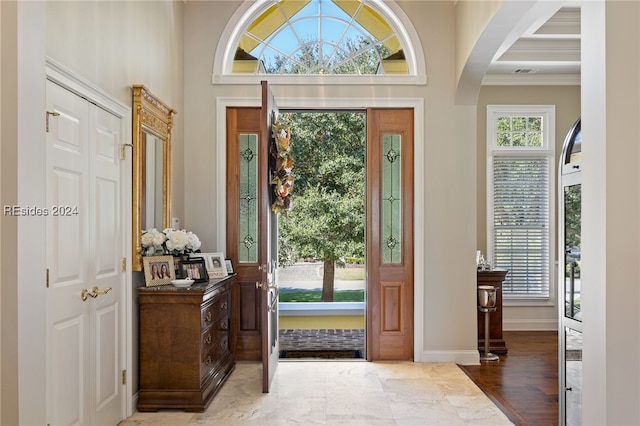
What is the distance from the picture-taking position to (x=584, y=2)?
206 cm

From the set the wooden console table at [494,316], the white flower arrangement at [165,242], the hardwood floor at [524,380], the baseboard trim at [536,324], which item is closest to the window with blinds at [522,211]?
the baseboard trim at [536,324]

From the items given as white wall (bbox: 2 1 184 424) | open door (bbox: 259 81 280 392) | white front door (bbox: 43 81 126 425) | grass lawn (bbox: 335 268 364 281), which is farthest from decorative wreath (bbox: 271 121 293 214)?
grass lawn (bbox: 335 268 364 281)

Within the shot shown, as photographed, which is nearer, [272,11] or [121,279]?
[121,279]

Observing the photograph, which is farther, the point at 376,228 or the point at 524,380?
the point at 376,228

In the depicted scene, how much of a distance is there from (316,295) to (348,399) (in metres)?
5.36

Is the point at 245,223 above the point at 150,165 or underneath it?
underneath

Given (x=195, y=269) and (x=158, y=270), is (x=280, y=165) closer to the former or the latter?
(x=195, y=269)

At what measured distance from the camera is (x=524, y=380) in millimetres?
4207

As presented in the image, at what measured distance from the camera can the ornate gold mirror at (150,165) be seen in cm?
336

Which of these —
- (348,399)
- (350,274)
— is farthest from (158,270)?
(350,274)

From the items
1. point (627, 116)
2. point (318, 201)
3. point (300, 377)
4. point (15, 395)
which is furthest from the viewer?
point (318, 201)

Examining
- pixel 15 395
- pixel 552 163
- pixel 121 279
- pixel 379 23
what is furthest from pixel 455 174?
pixel 15 395

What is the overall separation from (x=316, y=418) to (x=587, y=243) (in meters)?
2.14

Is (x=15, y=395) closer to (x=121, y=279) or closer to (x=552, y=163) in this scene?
(x=121, y=279)
